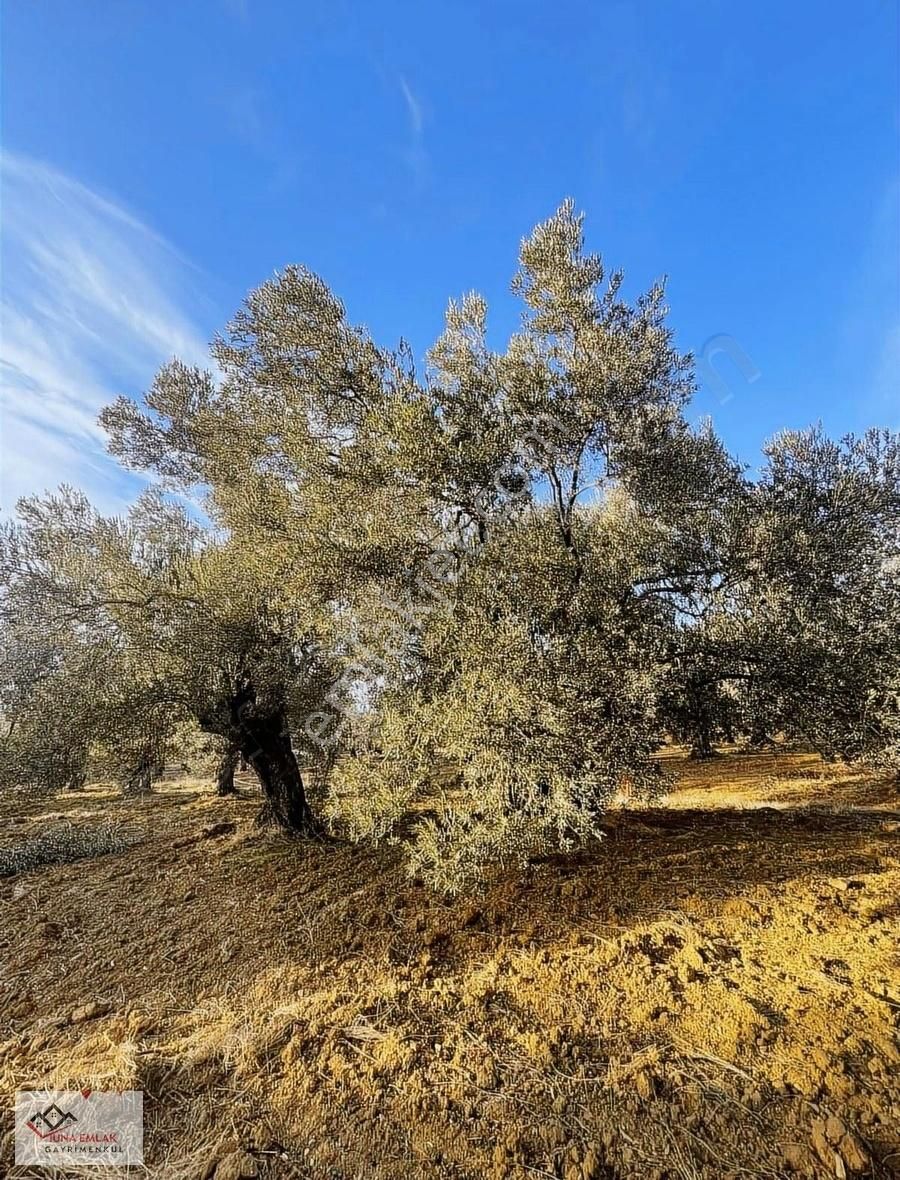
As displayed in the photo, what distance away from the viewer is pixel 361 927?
17.0 feet

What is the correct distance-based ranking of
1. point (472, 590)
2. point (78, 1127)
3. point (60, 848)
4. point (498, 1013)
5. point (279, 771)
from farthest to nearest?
1. point (279, 771)
2. point (60, 848)
3. point (472, 590)
4. point (498, 1013)
5. point (78, 1127)

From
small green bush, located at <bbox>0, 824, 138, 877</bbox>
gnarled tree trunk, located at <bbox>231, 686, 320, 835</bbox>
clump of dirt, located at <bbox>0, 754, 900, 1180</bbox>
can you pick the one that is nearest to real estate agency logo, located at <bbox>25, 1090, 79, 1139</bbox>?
clump of dirt, located at <bbox>0, 754, 900, 1180</bbox>

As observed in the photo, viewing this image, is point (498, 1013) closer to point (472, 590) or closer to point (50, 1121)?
point (50, 1121)

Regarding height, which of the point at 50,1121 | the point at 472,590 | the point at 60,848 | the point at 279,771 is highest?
the point at 472,590

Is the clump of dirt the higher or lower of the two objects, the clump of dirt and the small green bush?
the lower

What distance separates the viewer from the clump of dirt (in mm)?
2658

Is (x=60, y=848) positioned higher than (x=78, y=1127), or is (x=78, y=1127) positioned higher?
(x=60, y=848)

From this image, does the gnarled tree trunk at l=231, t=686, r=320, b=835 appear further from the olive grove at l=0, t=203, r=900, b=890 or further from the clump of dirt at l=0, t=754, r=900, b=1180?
the clump of dirt at l=0, t=754, r=900, b=1180

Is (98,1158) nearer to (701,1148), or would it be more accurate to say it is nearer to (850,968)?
(701,1148)

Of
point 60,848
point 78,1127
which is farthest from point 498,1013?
point 60,848

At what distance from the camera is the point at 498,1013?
3.73m

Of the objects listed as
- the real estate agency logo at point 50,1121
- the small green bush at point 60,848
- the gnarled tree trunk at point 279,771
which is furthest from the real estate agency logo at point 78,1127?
the small green bush at point 60,848

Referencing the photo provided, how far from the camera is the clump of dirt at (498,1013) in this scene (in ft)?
8.72

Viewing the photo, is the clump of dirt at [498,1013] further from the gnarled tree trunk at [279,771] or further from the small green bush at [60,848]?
the gnarled tree trunk at [279,771]
